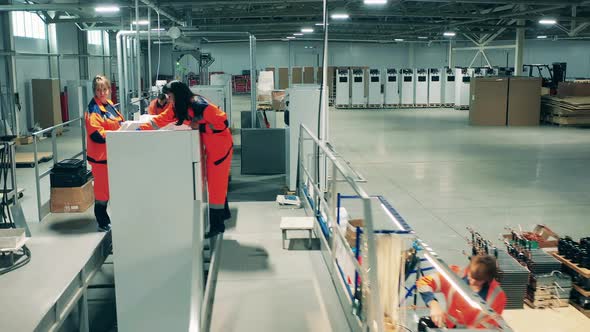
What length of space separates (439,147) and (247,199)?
23.8 ft

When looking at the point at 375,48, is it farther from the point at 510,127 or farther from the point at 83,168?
the point at 83,168

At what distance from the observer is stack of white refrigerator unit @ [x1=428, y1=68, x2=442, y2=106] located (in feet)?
81.0

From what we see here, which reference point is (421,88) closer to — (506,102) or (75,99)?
(506,102)

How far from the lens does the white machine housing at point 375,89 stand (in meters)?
24.8

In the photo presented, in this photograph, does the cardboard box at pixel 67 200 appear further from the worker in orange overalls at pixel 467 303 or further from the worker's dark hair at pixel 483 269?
the worker's dark hair at pixel 483 269

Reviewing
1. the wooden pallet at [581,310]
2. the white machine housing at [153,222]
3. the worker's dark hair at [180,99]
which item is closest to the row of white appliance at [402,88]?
the wooden pallet at [581,310]

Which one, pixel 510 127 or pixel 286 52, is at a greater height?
pixel 286 52

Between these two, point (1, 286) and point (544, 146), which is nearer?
point (1, 286)

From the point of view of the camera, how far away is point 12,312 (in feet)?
12.5

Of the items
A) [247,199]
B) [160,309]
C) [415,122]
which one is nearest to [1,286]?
[160,309]

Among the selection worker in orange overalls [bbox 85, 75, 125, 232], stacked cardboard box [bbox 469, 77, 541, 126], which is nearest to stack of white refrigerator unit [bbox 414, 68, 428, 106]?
stacked cardboard box [bbox 469, 77, 541, 126]

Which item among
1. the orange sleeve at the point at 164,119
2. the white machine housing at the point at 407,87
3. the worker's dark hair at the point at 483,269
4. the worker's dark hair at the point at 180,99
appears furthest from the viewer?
the white machine housing at the point at 407,87

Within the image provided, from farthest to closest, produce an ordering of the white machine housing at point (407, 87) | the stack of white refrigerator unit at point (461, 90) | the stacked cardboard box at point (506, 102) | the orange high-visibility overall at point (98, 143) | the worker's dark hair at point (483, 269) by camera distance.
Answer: the white machine housing at point (407, 87)
the stack of white refrigerator unit at point (461, 90)
the stacked cardboard box at point (506, 102)
the orange high-visibility overall at point (98, 143)
the worker's dark hair at point (483, 269)

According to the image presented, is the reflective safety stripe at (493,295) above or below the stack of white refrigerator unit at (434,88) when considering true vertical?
below
